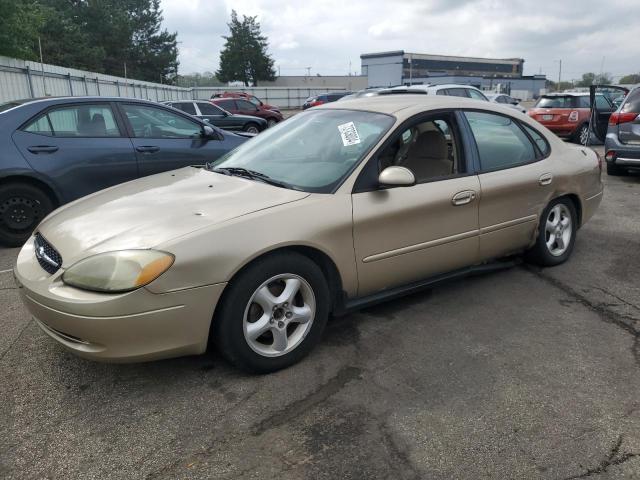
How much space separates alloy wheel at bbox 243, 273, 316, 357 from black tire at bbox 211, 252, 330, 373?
0.08ft

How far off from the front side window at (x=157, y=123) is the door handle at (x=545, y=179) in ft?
13.3

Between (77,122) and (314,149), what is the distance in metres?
3.45

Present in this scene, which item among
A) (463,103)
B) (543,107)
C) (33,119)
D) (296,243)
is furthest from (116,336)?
(543,107)

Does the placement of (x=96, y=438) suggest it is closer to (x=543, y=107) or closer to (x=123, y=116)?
(x=123, y=116)

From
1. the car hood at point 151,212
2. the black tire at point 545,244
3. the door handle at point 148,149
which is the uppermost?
the door handle at point 148,149

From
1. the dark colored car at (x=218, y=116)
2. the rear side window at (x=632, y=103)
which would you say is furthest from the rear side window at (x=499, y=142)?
the dark colored car at (x=218, y=116)

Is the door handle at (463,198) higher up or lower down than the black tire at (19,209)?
higher up

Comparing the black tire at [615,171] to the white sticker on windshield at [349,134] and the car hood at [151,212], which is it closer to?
the white sticker on windshield at [349,134]

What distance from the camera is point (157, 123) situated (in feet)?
20.4

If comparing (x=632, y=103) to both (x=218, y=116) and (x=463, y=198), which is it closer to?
(x=463, y=198)

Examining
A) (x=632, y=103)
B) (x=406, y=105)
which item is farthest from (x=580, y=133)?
(x=406, y=105)

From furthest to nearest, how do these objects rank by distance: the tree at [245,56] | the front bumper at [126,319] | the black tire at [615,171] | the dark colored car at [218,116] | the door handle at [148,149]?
the tree at [245,56] → the dark colored car at [218,116] → the black tire at [615,171] → the door handle at [148,149] → the front bumper at [126,319]

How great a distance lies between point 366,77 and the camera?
3278 inches

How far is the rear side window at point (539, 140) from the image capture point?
431 centimetres
